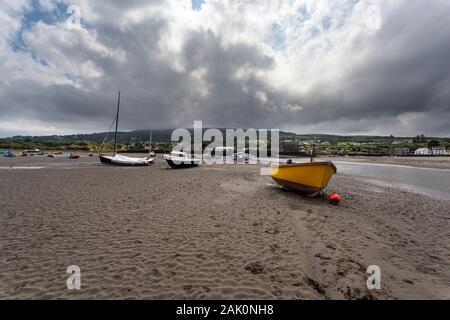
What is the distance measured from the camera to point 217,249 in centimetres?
585

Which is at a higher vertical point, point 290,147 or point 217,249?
point 290,147

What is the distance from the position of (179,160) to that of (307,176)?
22632mm

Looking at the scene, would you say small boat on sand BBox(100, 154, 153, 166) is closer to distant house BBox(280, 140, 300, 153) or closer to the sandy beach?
the sandy beach

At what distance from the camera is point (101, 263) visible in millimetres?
4973

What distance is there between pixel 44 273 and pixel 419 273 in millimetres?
9368

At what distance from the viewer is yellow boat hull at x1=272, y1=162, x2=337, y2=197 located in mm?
12305

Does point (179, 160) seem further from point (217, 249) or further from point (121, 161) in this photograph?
point (217, 249)

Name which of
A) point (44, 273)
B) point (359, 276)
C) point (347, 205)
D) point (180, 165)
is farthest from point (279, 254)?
point (180, 165)

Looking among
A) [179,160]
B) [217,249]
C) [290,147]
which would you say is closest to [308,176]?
[217,249]

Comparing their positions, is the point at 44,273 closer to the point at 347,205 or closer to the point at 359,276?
the point at 359,276

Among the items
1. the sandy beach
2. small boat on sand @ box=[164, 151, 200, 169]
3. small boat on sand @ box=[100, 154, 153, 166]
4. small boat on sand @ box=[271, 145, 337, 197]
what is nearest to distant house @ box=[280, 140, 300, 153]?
small boat on sand @ box=[164, 151, 200, 169]

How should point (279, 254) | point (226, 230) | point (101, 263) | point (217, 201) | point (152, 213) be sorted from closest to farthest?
1. point (101, 263)
2. point (279, 254)
3. point (226, 230)
4. point (152, 213)
5. point (217, 201)

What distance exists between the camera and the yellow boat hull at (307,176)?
12.3 metres

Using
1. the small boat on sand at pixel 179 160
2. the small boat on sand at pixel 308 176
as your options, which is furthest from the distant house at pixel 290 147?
the small boat on sand at pixel 308 176
